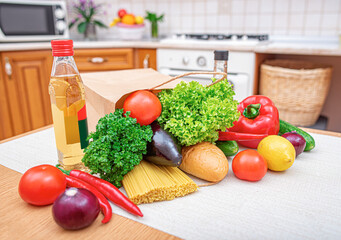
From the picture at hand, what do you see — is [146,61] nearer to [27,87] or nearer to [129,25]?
[129,25]

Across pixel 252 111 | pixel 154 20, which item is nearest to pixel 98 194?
pixel 252 111

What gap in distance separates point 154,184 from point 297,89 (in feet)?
5.10

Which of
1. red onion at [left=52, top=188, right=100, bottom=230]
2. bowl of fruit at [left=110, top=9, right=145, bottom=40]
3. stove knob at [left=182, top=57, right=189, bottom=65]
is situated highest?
bowl of fruit at [left=110, top=9, right=145, bottom=40]

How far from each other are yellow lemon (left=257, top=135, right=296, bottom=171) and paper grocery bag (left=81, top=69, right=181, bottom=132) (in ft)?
0.83

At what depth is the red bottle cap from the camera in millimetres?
502

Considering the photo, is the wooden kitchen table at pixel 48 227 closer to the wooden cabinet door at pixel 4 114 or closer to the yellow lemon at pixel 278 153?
the yellow lemon at pixel 278 153

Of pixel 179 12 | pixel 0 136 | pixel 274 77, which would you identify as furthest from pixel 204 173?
pixel 179 12

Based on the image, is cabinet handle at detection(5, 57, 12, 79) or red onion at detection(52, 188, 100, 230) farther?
cabinet handle at detection(5, 57, 12, 79)

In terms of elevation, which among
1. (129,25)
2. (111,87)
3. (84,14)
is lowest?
(111,87)

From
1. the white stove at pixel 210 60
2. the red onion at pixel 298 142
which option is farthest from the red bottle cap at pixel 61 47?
the white stove at pixel 210 60

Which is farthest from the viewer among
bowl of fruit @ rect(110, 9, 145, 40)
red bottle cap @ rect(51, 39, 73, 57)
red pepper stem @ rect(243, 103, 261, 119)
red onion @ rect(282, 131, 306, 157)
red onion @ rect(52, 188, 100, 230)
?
bowl of fruit @ rect(110, 9, 145, 40)

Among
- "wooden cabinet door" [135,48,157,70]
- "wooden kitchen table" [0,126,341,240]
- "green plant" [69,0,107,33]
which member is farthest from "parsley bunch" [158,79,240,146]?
"green plant" [69,0,107,33]

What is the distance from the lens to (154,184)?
0.49 meters

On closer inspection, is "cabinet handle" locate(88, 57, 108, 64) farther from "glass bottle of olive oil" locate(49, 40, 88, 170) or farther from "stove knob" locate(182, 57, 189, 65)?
"glass bottle of olive oil" locate(49, 40, 88, 170)
